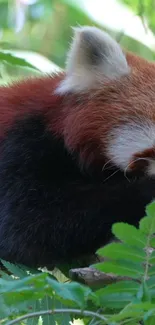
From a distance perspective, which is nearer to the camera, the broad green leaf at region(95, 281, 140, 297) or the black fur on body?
the broad green leaf at region(95, 281, 140, 297)

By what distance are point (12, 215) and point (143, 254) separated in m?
1.17

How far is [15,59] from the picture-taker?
2.65 meters

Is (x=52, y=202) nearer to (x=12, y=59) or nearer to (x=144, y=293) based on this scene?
(x=12, y=59)

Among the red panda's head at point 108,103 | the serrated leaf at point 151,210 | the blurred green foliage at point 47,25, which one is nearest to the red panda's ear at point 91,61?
the red panda's head at point 108,103

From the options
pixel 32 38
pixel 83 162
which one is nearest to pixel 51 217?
pixel 83 162

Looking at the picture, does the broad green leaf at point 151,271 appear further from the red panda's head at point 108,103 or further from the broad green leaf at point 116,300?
the red panda's head at point 108,103

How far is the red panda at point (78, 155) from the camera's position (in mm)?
2387

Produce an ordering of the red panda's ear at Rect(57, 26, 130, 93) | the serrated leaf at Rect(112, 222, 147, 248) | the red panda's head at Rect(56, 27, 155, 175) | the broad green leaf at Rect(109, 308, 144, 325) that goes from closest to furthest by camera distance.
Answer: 1. the broad green leaf at Rect(109, 308, 144, 325)
2. the serrated leaf at Rect(112, 222, 147, 248)
3. the red panda's head at Rect(56, 27, 155, 175)
4. the red panda's ear at Rect(57, 26, 130, 93)

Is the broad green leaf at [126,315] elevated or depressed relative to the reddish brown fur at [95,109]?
depressed

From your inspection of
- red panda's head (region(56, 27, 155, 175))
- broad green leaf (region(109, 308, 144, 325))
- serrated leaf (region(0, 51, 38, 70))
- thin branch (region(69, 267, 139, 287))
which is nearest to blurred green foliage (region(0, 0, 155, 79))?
serrated leaf (region(0, 51, 38, 70))

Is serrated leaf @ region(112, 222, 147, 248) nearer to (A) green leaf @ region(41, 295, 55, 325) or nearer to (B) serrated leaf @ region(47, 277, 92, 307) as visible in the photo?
(B) serrated leaf @ region(47, 277, 92, 307)

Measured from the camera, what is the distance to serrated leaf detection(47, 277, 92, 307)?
→ 4.05ft

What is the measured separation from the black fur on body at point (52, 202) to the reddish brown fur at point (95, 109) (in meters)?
0.08

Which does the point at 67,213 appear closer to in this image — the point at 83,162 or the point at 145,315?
the point at 83,162
